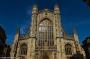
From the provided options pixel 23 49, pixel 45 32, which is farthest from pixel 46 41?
pixel 23 49

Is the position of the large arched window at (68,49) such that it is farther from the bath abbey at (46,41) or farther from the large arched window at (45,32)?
the large arched window at (45,32)

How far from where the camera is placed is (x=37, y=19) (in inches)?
2136

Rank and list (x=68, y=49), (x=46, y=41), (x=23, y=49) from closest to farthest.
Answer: (x=68, y=49) → (x=23, y=49) → (x=46, y=41)

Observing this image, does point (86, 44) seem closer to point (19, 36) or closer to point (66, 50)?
point (66, 50)

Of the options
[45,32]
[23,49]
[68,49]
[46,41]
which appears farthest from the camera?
[45,32]

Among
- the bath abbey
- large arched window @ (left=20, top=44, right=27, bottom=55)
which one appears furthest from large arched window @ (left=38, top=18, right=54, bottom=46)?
large arched window @ (left=20, top=44, right=27, bottom=55)

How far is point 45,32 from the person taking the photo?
2066 inches

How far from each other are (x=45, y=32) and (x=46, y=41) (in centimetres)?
290

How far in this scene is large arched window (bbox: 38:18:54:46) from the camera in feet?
167

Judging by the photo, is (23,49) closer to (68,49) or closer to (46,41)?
(46,41)

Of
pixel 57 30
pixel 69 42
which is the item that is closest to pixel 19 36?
pixel 57 30

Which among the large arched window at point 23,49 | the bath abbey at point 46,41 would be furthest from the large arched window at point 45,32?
the large arched window at point 23,49

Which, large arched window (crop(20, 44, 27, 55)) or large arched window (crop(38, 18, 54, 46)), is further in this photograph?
large arched window (crop(38, 18, 54, 46))

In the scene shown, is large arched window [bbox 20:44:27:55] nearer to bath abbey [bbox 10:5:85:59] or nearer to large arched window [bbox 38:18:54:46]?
bath abbey [bbox 10:5:85:59]
